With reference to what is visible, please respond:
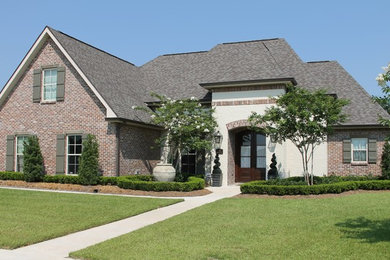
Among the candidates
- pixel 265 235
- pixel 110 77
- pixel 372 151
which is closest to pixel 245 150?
pixel 372 151

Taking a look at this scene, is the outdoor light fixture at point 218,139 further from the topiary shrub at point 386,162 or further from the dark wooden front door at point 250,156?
the topiary shrub at point 386,162

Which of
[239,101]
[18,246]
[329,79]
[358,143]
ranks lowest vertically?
[18,246]

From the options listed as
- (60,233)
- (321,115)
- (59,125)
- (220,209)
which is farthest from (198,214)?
(59,125)

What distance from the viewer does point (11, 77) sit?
2238 centimetres

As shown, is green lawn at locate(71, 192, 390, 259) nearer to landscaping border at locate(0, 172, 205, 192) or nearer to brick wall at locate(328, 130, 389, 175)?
landscaping border at locate(0, 172, 205, 192)

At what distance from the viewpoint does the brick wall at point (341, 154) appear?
21.4m

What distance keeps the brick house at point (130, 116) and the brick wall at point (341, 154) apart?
0.05 meters

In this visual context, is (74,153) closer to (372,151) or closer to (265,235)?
(265,235)

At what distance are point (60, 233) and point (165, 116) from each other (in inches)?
448

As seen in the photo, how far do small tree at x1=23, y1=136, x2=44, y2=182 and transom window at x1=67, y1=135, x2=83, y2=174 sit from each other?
4.52ft

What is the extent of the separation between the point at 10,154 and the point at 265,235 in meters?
17.4

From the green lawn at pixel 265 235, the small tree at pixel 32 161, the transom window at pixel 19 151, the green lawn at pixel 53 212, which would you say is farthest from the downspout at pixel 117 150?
the green lawn at pixel 265 235

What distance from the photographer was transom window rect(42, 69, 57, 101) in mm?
21812

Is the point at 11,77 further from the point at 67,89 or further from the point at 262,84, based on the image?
the point at 262,84
